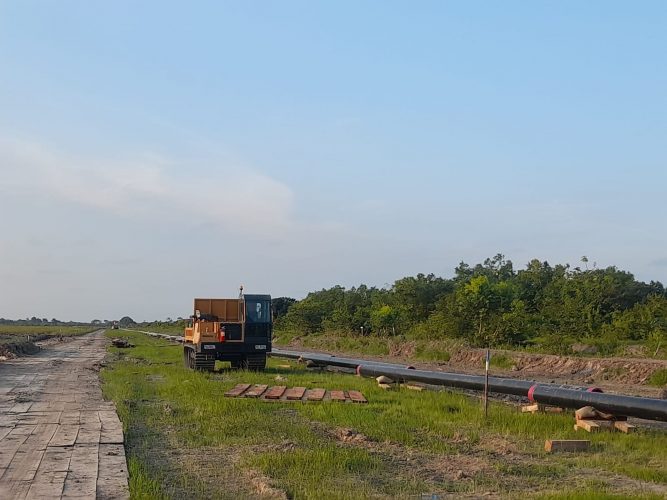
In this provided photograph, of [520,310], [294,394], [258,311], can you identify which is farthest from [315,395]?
[520,310]

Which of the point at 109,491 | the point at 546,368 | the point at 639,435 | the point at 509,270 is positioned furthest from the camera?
the point at 509,270

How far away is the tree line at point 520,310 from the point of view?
3195 cm

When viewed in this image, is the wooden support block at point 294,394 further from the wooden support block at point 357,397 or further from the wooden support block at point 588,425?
the wooden support block at point 588,425

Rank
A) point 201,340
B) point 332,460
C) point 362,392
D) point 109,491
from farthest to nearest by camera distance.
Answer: point 201,340 < point 362,392 < point 332,460 < point 109,491

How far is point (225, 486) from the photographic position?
7.18 meters

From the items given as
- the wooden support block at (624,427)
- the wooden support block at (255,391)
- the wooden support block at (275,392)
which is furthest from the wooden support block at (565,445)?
the wooden support block at (255,391)

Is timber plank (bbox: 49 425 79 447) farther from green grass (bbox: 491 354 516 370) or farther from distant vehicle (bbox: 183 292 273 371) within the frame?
green grass (bbox: 491 354 516 370)

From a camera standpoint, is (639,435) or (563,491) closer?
(563,491)

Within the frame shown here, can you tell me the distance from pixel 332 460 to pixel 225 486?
141 centimetres

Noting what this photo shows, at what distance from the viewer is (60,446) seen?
9125mm

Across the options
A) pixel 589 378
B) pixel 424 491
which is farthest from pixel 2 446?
pixel 589 378

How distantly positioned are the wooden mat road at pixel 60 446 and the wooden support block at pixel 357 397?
16.3ft

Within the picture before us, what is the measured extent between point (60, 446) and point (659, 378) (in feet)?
56.0

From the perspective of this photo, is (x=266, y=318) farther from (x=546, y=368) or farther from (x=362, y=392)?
(x=546, y=368)
